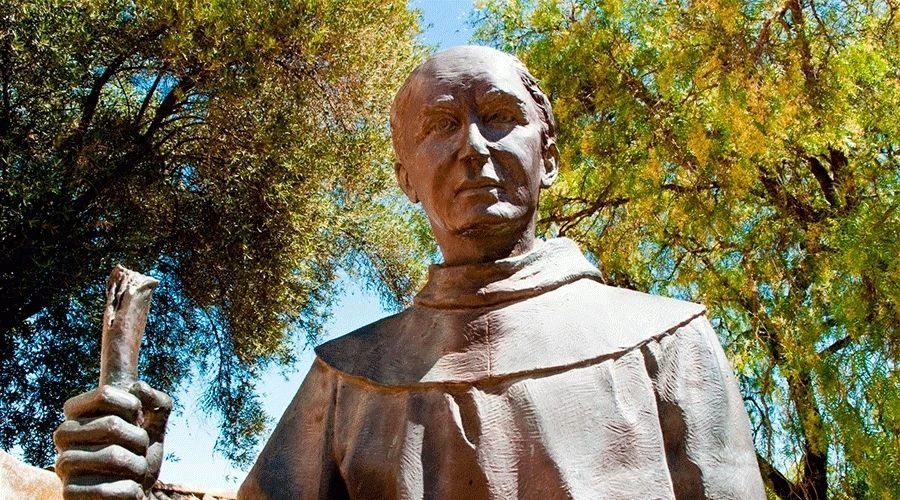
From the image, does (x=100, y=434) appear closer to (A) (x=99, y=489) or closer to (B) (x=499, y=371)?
(A) (x=99, y=489)

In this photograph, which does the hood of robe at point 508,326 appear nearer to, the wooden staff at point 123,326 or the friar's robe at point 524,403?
the friar's robe at point 524,403

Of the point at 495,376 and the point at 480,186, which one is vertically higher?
the point at 480,186

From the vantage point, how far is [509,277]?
2.77 m

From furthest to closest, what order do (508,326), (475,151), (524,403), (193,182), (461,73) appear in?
(193,182)
(461,73)
(475,151)
(508,326)
(524,403)

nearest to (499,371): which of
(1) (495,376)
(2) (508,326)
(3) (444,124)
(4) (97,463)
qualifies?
(1) (495,376)

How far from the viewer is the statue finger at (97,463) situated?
2.38m

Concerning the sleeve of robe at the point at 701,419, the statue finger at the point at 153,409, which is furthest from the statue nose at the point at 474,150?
the statue finger at the point at 153,409

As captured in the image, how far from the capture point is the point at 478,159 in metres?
2.77

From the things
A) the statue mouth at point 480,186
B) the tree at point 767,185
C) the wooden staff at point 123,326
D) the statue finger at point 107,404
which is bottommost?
the statue finger at point 107,404

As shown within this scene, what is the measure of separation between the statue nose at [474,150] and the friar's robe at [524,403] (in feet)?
0.90

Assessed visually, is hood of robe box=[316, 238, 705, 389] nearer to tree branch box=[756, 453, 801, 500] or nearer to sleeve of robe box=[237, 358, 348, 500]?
sleeve of robe box=[237, 358, 348, 500]

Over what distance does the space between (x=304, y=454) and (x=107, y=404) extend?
54cm

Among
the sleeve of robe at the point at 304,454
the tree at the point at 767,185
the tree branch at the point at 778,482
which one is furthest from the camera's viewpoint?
the tree branch at the point at 778,482

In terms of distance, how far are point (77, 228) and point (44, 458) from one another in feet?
8.33
